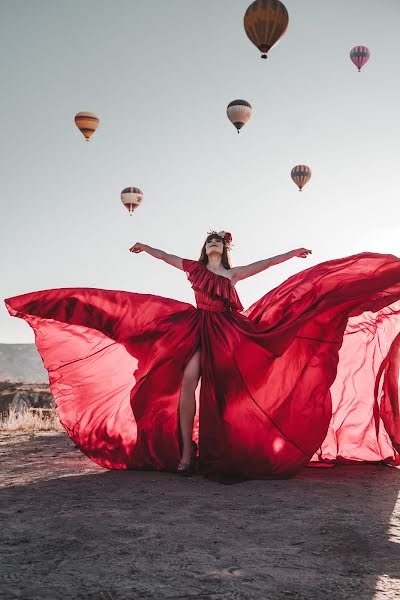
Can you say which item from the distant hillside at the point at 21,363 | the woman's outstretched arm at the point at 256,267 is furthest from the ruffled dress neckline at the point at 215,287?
the distant hillside at the point at 21,363

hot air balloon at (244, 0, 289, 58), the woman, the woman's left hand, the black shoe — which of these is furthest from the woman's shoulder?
hot air balloon at (244, 0, 289, 58)

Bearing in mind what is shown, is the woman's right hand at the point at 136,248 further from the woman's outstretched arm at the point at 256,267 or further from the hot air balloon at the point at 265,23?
the hot air balloon at the point at 265,23

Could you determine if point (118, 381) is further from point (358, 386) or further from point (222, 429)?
point (358, 386)

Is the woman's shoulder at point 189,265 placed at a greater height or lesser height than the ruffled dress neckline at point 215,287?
greater

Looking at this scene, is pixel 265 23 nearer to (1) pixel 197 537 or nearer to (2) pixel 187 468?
(2) pixel 187 468

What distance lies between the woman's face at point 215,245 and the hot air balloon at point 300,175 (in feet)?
67.2

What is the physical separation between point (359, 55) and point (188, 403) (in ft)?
91.0

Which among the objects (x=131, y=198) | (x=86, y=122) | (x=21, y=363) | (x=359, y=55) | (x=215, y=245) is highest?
(x=359, y=55)

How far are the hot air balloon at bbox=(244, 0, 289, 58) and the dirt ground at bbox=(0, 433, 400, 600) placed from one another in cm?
1512

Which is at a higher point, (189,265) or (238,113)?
(238,113)

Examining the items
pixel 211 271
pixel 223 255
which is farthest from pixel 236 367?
pixel 223 255

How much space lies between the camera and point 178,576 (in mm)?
2820

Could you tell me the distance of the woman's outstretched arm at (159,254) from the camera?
6559 mm

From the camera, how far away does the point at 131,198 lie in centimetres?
2569
